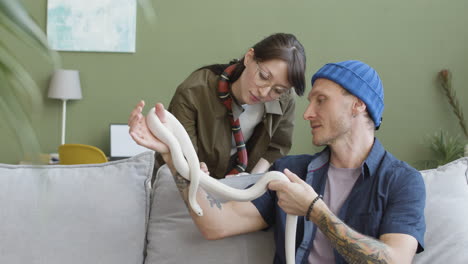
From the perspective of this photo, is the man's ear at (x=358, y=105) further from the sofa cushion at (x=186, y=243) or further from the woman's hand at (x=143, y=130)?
the woman's hand at (x=143, y=130)

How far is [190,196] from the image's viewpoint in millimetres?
1464

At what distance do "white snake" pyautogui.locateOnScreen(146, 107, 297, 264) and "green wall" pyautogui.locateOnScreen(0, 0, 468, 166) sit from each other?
3.36 meters

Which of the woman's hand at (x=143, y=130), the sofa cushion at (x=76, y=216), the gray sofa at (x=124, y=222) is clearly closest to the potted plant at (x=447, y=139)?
the gray sofa at (x=124, y=222)

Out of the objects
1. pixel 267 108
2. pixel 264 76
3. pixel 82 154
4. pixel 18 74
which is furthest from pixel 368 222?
pixel 82 154

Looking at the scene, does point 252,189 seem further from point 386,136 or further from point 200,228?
point 386,136

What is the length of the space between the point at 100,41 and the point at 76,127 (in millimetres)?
864

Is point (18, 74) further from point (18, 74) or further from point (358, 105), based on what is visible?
point (358, 105)

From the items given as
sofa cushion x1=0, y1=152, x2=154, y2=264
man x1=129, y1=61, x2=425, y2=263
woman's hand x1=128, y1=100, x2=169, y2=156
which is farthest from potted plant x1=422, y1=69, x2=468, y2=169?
woman's hand x1=128, y1=100, x2=169, y2=156

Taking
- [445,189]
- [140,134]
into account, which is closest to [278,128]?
[445,189]

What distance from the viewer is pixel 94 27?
4766 millimetres

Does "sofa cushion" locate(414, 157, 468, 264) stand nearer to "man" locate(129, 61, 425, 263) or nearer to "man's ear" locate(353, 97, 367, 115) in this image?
"man" locate(129, 61, 425, 263)

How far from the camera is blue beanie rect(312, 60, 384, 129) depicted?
1678 mm

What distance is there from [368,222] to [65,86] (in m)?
3.63

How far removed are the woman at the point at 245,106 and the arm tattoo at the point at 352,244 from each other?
0.69 m
